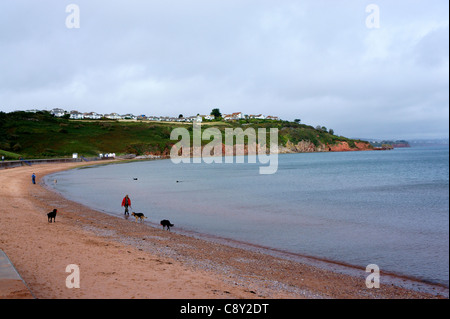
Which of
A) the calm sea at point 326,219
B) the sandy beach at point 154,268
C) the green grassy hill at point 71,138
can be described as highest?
the green grassy hill at point 71,138

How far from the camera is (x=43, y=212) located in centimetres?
2119

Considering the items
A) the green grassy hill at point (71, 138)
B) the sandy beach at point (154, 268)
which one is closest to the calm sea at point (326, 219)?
the sandy beach at point (154, 268)

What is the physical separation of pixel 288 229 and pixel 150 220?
9383 mm

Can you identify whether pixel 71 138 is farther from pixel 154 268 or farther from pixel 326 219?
pixel 154 268

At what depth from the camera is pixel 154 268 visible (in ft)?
35.1

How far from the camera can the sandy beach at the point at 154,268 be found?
855cm

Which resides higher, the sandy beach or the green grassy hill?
the green grassy hill

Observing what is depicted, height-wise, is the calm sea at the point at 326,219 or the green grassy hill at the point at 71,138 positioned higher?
the green grassy hill at the point at 71,138

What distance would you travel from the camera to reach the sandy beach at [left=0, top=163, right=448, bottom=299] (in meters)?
8.55

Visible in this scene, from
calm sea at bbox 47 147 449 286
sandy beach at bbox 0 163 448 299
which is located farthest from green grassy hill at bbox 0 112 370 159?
sandy beach at bbox 0 163 448 299

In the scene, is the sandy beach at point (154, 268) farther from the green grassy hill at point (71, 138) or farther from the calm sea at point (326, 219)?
the green grassy hill at point (71, 138)

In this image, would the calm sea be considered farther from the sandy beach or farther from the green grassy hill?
the green grassy hill

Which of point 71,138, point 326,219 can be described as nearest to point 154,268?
point 326,219
